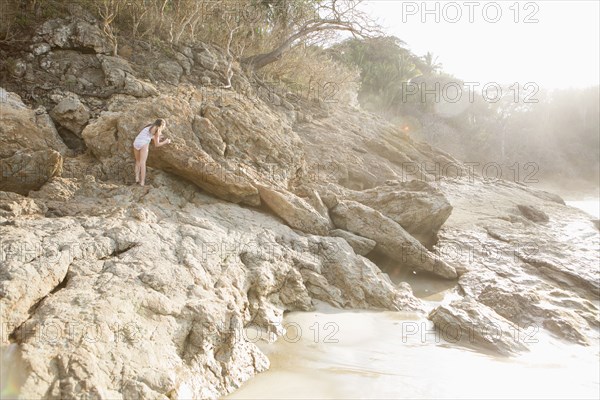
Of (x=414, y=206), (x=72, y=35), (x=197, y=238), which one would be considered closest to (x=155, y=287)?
(x=197, y=238)

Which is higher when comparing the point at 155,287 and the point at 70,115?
the point at 70,115

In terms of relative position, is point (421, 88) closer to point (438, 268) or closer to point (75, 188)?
point (438, 268)

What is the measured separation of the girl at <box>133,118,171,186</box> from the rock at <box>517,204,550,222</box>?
8124mm

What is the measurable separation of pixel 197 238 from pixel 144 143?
1606 mm

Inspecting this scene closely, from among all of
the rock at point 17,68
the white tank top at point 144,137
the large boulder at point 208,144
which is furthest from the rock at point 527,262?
the rock at point 17,68

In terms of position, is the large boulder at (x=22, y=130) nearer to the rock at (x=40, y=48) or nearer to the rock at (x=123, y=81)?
the rock at (x=123, y=81)

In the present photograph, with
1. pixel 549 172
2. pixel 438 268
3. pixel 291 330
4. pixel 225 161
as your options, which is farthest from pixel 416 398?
pixel 549 172

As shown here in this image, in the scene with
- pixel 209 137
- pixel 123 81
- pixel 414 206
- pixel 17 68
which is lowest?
pixel 414 206

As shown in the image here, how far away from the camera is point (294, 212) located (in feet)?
18.5

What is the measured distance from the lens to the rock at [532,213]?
9205 millimetres

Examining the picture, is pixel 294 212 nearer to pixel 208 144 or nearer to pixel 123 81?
pixel 208 144

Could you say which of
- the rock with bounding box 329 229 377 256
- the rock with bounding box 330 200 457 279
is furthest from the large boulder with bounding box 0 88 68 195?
the rock with bounding box 330 200 457 279

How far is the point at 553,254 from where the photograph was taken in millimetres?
7086

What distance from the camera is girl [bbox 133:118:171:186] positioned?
5128mm
